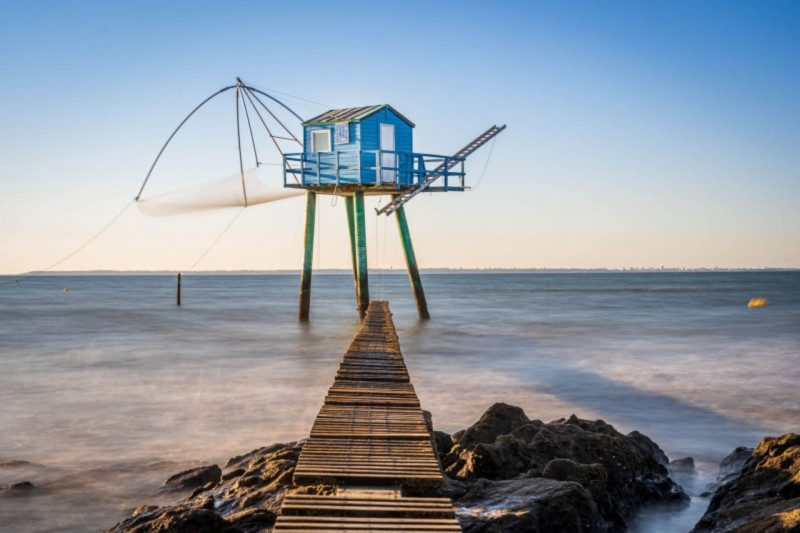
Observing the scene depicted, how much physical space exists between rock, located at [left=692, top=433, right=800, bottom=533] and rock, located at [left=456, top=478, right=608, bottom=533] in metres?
1.07

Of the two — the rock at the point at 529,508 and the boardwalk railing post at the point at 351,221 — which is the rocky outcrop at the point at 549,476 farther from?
the boardwalk railing post at the point at 351,221

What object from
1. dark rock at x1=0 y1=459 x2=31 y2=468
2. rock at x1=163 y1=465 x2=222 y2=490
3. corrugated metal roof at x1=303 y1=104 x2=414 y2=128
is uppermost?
corrugated metal roof at x1=303 y1=104 x2=414 y2=128

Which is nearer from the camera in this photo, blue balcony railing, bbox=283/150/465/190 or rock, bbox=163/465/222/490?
rock, bbox=163/465/222/490

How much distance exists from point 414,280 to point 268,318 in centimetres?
1218

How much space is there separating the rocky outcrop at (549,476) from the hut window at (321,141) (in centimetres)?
1738

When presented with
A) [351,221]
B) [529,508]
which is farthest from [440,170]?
[529,508]

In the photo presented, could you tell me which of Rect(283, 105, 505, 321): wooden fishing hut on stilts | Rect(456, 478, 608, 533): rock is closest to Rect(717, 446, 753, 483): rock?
Rect(456, 478, 608, 533): rock

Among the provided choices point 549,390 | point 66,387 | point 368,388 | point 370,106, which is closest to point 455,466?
point 368,388

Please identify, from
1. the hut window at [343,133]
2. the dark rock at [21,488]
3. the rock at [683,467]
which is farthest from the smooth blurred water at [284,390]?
the hut window at [343,133]

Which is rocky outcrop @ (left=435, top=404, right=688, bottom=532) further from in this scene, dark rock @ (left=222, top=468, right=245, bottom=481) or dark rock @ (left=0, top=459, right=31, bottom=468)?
dark rock @ (left=0, top=459, right=31, bottom=468)

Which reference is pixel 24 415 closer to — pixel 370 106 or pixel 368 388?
pixel 368 388

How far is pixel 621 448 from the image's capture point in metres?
7.97

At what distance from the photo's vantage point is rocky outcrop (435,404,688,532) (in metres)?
5.77

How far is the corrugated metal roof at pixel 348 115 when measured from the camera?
2464 cm
